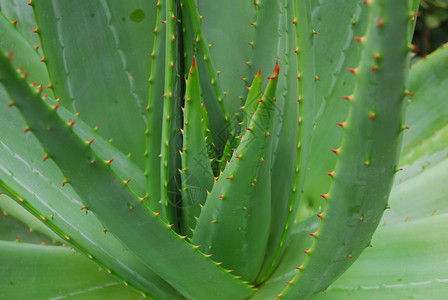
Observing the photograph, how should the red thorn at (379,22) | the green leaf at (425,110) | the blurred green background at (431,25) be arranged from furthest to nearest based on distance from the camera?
the blurred green background at (431,25)
the green leaf at (425,110)
the red thorn at (379,22)

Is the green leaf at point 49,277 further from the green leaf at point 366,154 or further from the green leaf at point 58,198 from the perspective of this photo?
the green leaf at point 366,154

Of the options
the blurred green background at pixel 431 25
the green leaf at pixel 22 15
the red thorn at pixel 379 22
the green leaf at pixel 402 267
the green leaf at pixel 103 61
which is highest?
the blurred green background at pixel 431 25

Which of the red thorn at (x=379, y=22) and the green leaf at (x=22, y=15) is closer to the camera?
the red thorn at (x=379, y=22)

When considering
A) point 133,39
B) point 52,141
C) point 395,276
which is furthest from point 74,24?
point 395,276

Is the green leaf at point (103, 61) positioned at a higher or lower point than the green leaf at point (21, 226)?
higher

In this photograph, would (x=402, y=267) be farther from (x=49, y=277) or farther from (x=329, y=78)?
(x=49, y=277)

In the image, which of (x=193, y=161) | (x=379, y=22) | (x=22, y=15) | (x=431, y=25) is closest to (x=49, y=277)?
(x=193, y=161)

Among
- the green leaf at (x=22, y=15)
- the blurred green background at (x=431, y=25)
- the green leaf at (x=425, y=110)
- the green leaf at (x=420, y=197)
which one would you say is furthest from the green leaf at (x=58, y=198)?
the blurred green background at (x=431, y=25)
